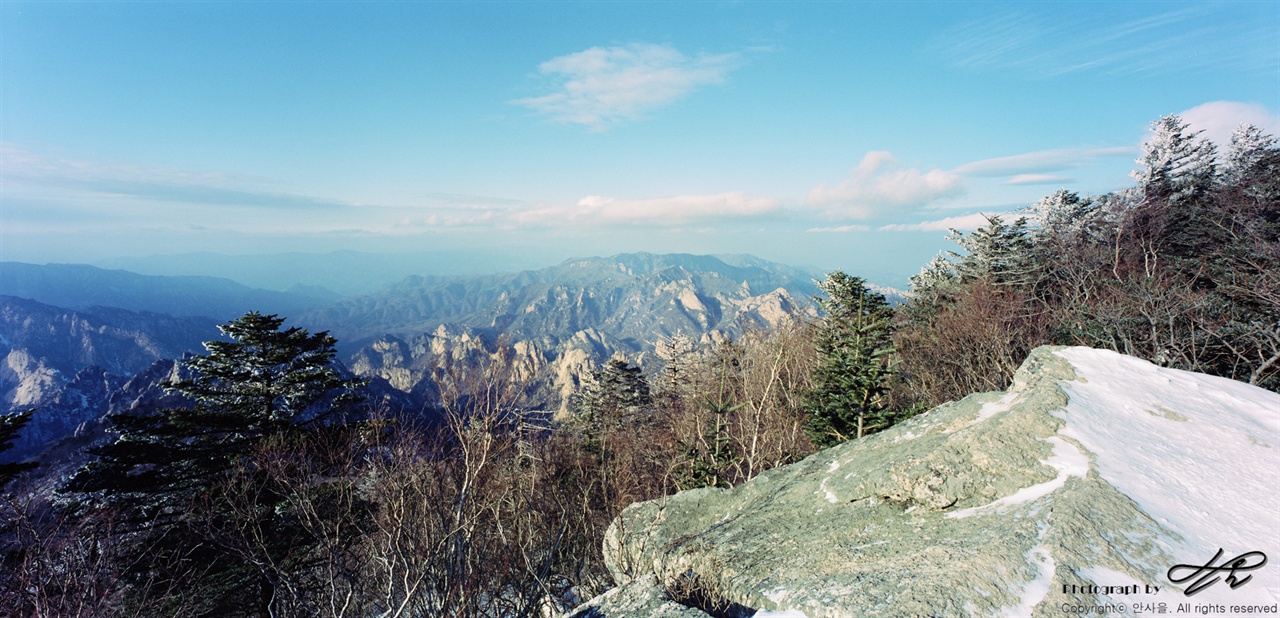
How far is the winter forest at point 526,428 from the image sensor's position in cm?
1158

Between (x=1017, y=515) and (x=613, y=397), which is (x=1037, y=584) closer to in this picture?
(x=1017, y=515)

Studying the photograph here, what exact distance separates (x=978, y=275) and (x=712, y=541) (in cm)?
2523

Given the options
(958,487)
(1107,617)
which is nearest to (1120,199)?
(958,487)

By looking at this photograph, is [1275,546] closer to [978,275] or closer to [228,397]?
[978,275]

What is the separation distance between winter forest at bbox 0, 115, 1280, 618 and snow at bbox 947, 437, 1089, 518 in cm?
661

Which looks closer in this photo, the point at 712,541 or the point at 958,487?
the point at 958,487

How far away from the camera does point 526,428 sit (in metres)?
13.2

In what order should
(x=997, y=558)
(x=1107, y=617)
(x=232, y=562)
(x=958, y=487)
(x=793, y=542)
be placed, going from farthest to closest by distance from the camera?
(x=232, y=562)
(x=793, y=542)
(x=958, y=487)
(x=997, y=558)
(x=1107, y=617)

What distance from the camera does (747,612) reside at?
4910 millimetres

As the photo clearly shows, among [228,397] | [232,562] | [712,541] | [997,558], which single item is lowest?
[232,562]

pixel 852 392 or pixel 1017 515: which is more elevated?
pixel 1017 515

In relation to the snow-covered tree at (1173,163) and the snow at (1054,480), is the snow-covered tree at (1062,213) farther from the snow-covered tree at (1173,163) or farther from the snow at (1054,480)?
the snow at (1054,480)
